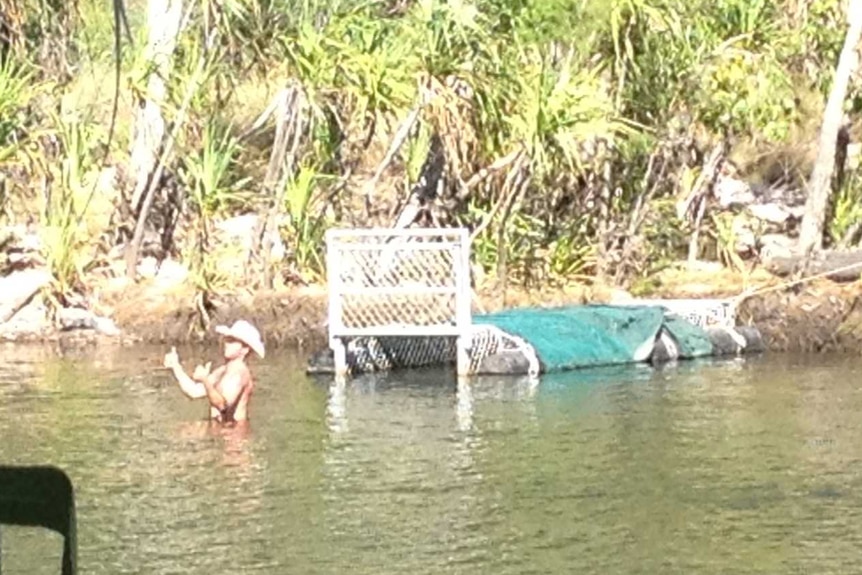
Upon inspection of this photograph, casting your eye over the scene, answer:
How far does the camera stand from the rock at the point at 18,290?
22.3 m

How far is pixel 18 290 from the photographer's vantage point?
22703mm

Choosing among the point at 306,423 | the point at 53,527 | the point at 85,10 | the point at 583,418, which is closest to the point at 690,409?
the point at 583,418

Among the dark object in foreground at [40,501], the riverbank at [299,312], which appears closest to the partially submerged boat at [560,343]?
the riverbank at [299,312]

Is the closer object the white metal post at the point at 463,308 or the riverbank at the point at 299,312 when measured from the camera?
the white metal post at the point at 463,308

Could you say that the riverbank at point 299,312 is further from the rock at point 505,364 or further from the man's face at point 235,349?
the man's face at point 235,349

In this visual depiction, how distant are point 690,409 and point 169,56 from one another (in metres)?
8.04

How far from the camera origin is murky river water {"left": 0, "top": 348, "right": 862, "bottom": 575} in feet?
36.3

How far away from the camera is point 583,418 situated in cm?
1614

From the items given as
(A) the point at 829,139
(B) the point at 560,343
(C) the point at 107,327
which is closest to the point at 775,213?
(A) the point at 829,139

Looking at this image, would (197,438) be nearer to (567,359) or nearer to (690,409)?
Result: (690,409)

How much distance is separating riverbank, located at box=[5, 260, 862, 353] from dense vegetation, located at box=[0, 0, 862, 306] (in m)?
Result: 0.37

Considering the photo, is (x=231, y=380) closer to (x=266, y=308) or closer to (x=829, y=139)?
(x=266, y=308)

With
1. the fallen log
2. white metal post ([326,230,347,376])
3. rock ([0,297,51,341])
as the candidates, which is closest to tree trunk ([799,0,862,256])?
the fallen log

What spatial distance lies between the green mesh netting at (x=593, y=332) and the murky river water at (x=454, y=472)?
1.20ft
